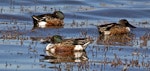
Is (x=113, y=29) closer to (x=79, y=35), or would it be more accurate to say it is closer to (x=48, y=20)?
(x=79, y=35)

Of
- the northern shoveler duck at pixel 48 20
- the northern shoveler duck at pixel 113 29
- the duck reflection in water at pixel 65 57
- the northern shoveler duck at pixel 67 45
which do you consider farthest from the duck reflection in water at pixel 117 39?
Answer: the northern shoveler duck at pixel 48 20

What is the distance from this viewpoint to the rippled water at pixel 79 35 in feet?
45.2

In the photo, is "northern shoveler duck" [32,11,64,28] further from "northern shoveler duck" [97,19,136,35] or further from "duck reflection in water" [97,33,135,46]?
"duck reflection in water" [97,33,135,46]

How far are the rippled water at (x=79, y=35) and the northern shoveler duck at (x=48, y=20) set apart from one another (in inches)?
10.9

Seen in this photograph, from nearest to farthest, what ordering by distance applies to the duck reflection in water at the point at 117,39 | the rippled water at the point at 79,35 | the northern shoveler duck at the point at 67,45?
the rippled water at the point at 79,35 < the northern shoveler duck at the point at 67,45 < the duck reflection in water at the point at 117,39

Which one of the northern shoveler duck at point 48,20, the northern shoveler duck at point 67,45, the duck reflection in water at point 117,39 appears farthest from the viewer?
the northern shoveler duck at point 48,20

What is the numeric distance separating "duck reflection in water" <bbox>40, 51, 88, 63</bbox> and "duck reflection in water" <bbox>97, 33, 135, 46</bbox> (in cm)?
149

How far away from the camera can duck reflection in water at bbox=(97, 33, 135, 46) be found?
56.2ft

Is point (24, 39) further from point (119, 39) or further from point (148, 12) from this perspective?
point (148, 12)

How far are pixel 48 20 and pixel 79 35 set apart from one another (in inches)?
108

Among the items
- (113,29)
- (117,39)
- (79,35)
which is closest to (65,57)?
(117,39)

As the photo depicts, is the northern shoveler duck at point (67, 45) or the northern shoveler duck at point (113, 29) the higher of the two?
the northern shoveler duck at point (67, 45)

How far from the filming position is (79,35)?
18.8 metres

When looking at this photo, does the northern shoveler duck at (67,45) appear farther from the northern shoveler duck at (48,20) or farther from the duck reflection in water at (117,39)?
the northern shoveler duck at (48,20)
